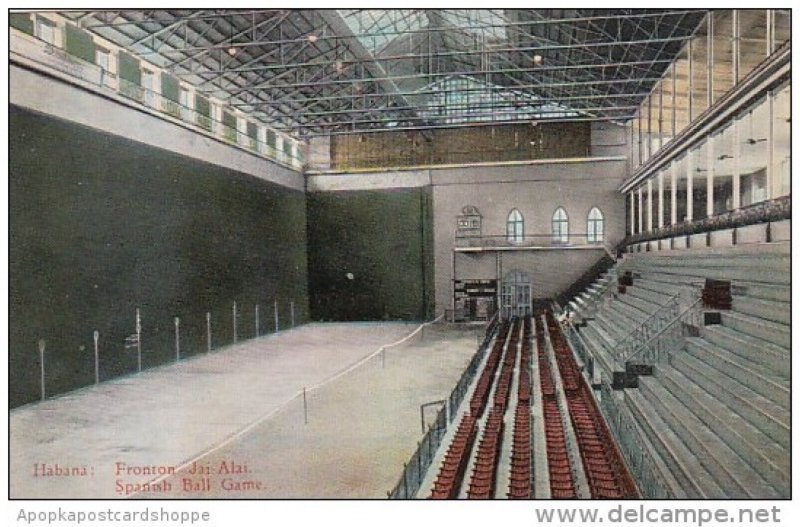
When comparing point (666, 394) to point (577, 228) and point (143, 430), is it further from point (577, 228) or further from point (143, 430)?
point (577, 228)

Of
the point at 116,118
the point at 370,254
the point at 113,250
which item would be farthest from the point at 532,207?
the point at 113,250

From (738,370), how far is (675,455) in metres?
1.64

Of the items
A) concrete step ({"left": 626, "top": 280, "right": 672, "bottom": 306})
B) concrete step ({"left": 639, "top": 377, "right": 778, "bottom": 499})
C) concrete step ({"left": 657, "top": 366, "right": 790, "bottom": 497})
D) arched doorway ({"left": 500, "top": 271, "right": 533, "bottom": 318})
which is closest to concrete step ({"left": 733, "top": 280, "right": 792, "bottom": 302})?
concrete step ({"left": 657, "top": 366, "right": 790, "bottom": 497})

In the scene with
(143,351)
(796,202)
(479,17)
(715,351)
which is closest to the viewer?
(796,202)

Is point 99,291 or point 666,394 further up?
point 99,291

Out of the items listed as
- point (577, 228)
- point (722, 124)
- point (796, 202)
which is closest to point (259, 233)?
point (577, 228)

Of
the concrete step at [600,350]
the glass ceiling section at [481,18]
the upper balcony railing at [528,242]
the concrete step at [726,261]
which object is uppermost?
the glass ceiling section at [481,18]

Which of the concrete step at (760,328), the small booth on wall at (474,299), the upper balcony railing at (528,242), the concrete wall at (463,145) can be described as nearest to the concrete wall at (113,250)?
the concrete wall at (463,145)

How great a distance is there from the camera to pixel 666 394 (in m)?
10.4

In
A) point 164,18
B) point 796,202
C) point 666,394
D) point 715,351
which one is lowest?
point 666,394

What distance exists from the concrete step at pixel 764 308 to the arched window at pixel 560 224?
18.0 metres

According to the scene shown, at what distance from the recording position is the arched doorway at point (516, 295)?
2936cm

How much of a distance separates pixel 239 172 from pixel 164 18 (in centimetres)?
657

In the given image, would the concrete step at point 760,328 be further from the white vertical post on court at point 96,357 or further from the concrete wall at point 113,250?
the white vertical post on court at point 96,357
